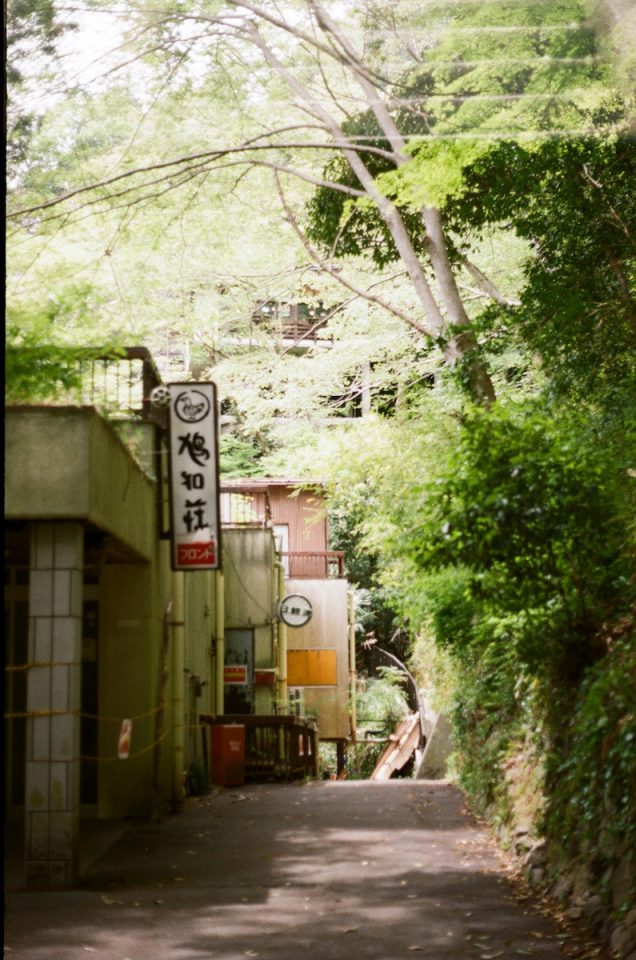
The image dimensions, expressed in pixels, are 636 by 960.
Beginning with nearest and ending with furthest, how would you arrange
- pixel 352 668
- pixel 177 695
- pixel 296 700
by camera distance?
pixel 177 695, pixel 296 700, pixel 352 668

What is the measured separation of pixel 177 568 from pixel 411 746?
12.2 meters

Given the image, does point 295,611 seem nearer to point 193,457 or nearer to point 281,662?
point 281,662

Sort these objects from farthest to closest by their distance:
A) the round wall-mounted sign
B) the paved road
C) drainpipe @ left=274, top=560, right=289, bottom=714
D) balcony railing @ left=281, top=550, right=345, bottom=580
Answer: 1. balcony railing @ left=281, top=550, right=345, bottom=580
2. drainpipe @ left=274, top=560, right=289, bottom=714
3. the round wall-mounted sign
4. the paved road

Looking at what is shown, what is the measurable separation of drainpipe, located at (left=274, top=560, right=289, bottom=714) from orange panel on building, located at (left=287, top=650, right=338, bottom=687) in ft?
5.51

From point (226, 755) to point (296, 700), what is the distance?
25.4 feet

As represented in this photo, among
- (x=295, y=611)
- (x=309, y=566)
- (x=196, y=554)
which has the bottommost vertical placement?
(x=295, y=611)

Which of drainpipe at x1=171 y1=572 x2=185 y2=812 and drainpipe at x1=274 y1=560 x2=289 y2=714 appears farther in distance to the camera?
drainpipe at x1=274 y1=560 x2=289 y2=714

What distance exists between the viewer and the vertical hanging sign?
878 centimetres

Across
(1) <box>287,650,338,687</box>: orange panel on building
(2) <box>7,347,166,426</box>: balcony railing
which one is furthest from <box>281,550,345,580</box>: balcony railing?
(2) <box>7,347,166,426</box>: balcony railing

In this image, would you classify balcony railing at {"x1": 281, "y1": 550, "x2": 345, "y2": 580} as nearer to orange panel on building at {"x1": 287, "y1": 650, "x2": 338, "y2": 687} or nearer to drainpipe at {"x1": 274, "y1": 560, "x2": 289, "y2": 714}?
drainpipe at {"x1": 274, "y1": 560, "x2": 289, "y2": 714}

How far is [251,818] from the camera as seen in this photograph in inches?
348

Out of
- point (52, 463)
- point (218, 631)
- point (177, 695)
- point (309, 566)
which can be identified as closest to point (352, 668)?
point (309, 566)

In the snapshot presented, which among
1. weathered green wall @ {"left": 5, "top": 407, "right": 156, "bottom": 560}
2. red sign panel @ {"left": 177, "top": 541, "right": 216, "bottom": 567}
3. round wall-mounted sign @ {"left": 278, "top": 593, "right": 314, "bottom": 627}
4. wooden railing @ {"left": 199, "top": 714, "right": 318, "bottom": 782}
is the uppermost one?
weathered green wall @ {"left": 5, "top": 407, "right": 156, "bottom": 560}

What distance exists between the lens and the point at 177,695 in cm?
951
